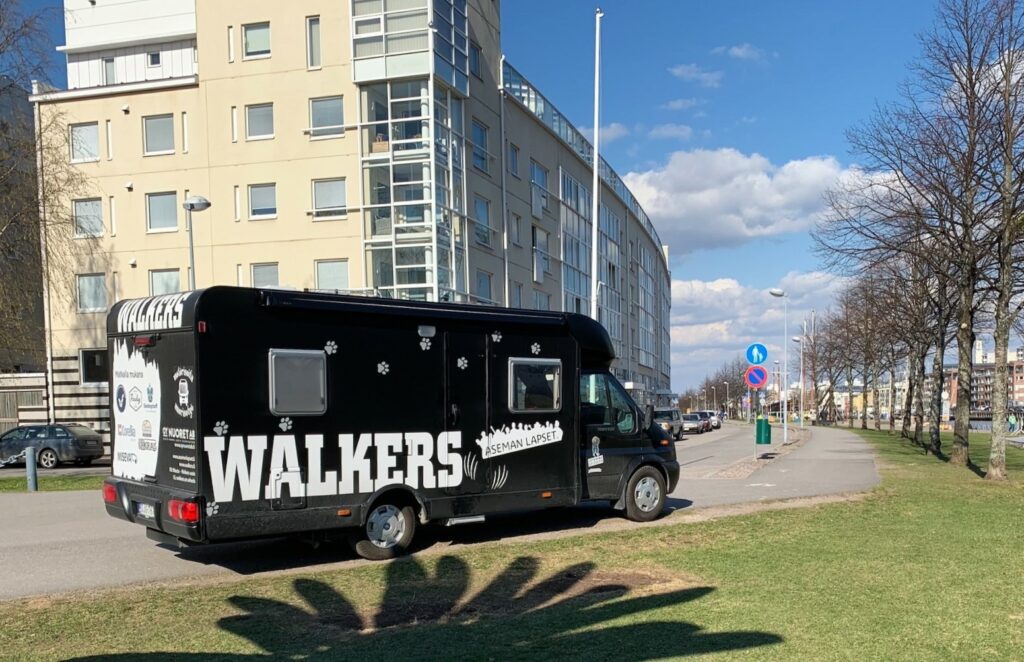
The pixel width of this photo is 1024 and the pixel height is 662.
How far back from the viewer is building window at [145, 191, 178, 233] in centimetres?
3061

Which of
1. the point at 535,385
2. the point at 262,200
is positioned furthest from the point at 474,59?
the point at 535,385

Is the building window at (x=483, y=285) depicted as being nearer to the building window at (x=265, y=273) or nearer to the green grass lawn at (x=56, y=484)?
the building window at (x=265, y=273)

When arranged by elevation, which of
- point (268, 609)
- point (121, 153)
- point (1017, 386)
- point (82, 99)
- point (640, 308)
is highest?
point (82, 99)

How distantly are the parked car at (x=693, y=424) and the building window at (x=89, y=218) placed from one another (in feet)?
118

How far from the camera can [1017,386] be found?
174 m

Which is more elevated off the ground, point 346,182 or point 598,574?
point 346,182

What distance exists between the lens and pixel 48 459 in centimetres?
2566

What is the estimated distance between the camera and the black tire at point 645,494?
10742 millimetres

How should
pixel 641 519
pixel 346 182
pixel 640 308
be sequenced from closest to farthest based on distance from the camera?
pixel 641 519
pixel 346 182
pixel 640 308

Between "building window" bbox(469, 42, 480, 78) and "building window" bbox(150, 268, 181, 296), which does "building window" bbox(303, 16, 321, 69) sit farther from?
"building window" bbox(150, 268, 181, 296)

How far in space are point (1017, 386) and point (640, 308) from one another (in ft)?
482

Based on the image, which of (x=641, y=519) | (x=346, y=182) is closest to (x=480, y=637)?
(x=641, y=519)

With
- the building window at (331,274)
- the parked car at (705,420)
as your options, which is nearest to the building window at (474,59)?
the building window at (331,274)

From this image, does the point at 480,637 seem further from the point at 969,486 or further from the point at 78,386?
the point at 78,386
